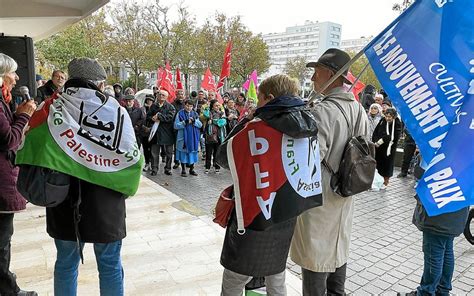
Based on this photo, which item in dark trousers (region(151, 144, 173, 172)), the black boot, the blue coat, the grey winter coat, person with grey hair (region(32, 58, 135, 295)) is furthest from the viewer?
the black boot

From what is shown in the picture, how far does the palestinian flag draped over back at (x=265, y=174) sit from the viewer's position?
6.25 feet

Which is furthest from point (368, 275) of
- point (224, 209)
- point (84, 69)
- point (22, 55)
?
point (22, 55)

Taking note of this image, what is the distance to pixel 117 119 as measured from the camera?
6.60ft

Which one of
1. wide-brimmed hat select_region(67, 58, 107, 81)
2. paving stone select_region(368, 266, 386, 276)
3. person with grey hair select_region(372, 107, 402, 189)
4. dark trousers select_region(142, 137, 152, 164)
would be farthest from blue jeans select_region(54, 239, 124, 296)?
person with grey hair select_region(372, 107, 402, 189)

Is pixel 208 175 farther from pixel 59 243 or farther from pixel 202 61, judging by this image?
pixel 202 61

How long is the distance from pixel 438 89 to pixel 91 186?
192cm

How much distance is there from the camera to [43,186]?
72.4 inches

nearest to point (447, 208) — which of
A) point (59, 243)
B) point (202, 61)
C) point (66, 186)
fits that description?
point (66, 186)

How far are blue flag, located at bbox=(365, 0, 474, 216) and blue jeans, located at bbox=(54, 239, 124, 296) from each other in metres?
1.79

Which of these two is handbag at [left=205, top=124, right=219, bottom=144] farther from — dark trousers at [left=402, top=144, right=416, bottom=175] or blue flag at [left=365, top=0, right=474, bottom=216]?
blue flag at [left=365, top=0, right=474, bottom=216]

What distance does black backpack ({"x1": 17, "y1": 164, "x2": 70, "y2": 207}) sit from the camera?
6.03 feet

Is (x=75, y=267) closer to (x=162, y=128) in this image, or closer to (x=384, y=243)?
(x=384, y=243)

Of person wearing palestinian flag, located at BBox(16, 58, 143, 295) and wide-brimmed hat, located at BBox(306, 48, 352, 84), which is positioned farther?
wide-brimmed hat, located at BBox(306, 48, 352, 84)

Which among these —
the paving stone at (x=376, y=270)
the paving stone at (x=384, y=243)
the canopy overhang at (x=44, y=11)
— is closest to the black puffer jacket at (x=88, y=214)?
the paving stone at (x=384, y=243)
